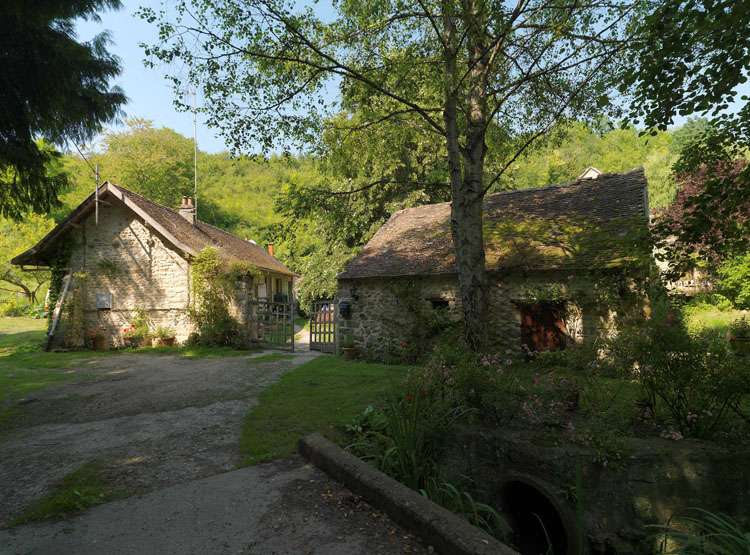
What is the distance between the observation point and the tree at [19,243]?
20.6m

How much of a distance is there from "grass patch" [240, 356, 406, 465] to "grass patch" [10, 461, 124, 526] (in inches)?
50.9

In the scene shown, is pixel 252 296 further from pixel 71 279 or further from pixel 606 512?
pixel 606 512

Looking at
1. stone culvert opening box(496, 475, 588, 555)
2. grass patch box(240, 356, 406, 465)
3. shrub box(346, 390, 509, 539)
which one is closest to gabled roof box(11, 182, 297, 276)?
grass patch box(240, 356, 406, 465)

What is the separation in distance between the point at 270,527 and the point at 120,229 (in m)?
15.1

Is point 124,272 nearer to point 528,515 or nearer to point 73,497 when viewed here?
point 73,497

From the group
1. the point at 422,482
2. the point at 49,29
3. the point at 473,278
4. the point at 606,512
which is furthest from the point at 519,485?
the point at 49,29

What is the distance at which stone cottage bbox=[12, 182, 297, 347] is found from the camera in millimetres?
14125

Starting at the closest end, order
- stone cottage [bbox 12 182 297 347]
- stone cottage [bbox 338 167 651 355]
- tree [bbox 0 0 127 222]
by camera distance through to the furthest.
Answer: tree [bbox 0 0 127 222] → stone cottage [bbox 338 167 651 355] → stone cottage [bbox 12 182 297 347]

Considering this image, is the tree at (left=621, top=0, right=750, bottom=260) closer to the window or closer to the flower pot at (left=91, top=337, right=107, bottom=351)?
the window

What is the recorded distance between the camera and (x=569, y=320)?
9.73 m

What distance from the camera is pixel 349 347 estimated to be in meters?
13.0

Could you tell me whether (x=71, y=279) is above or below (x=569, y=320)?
above

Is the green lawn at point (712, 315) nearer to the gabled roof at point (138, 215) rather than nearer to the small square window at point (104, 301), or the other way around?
Answer: the gabled roof at point (138, 215)

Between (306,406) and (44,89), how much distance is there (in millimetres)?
6034
